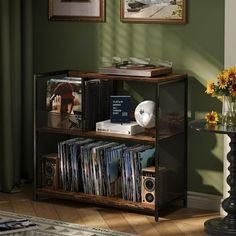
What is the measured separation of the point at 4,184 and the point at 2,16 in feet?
4.08

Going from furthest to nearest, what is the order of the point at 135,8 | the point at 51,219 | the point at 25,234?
the point at 135,8, the point at 51,219, the point at 25,234

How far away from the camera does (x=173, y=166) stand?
16.7ft

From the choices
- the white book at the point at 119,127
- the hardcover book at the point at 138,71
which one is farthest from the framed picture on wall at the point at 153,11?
the white book at the point at 119,127

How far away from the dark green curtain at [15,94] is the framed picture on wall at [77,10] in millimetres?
187

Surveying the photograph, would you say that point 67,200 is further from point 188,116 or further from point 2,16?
point 2,16

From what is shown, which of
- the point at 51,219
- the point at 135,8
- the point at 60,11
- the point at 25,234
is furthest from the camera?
the point at 60,11

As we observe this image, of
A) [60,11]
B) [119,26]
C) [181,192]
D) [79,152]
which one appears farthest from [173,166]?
[60,11]

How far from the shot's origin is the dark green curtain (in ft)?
17.9

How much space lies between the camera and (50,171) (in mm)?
5391

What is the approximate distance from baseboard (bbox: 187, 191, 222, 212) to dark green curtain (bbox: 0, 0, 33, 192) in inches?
52.9

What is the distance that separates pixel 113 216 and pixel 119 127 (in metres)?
0.60

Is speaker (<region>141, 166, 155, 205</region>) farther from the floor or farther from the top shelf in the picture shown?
the top shelf

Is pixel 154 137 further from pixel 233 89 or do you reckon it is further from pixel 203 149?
pixel 233 89

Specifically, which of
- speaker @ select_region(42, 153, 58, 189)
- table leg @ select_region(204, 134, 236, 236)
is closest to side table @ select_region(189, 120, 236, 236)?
table leg @ select_region(204, 134, 236, 236)
